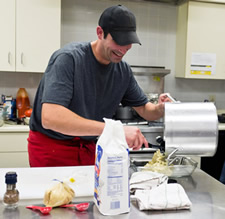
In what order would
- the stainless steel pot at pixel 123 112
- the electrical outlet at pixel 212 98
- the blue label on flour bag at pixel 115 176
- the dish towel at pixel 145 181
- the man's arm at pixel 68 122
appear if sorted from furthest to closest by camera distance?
the electrical outlet at pixel 212 98 < the stainless steel pot at pixel 123 112 < the man's arm at pixel 68 122 < the dish towel at pixel 145 181 < the blue label on flour bag at pixel 115 176

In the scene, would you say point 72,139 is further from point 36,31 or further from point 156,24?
point 156,24

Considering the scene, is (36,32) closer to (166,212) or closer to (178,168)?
(178,168)

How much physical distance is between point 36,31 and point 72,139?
156cm

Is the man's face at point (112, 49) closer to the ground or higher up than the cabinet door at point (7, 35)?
closer to the ground

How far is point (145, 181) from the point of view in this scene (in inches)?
43.5

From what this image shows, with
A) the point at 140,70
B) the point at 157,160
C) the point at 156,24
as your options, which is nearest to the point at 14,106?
the point at 140,70

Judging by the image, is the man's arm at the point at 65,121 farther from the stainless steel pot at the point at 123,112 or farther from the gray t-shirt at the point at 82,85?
the stainless steel pot at the point at 123,112

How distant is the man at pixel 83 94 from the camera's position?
128 centimetres

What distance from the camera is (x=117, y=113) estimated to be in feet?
10.1

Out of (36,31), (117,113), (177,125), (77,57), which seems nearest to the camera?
(177,125)

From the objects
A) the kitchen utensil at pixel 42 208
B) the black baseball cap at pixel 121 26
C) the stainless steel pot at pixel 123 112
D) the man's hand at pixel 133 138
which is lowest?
the kitchen utensil at pixel 42 208

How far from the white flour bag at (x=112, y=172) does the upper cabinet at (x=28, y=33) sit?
2.06m

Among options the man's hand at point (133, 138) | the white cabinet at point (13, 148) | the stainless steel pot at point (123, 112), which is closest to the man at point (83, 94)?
the man's hand at point (133, 138)

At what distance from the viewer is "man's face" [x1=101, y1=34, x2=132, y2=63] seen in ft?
4.51
